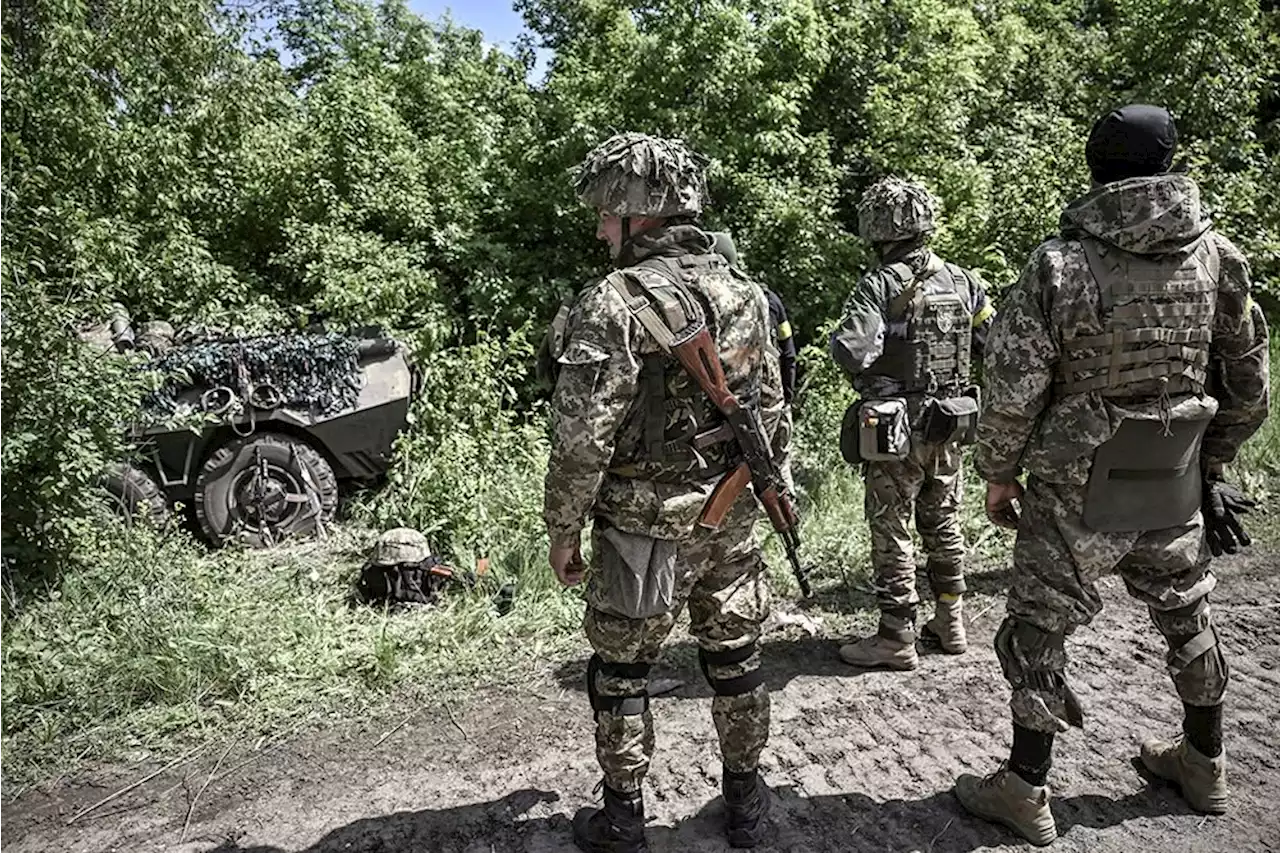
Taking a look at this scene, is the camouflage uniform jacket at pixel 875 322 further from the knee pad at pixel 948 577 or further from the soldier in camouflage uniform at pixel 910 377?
the knee pad at pixel 948 577

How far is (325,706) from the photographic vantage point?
3.88 m

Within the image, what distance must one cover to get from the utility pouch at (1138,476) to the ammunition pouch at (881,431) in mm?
1182

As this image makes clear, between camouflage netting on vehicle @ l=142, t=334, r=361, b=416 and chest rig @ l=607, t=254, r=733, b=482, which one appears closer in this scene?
chest rig @ l=607, t=254, r=733, b=482

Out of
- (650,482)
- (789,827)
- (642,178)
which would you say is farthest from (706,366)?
(789,827)

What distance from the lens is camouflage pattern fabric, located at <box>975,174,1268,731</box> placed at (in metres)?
2.67

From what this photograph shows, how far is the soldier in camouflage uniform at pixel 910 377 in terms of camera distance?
4.02 meters

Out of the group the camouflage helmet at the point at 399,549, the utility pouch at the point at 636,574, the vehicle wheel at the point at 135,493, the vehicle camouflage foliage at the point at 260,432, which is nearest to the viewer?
the utility pouch at the point at 636,574

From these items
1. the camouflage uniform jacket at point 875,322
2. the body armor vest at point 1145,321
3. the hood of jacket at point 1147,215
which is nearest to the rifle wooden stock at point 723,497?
the body armor vest at point 1145,321

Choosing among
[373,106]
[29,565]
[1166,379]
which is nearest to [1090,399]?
[1166,379]

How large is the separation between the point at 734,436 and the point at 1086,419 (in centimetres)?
99

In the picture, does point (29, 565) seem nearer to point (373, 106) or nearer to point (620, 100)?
point (373, 106)

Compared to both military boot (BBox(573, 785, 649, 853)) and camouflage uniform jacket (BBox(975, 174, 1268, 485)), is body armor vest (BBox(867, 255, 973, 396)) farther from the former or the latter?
military boot (BBox(573, 785, 649, 853))

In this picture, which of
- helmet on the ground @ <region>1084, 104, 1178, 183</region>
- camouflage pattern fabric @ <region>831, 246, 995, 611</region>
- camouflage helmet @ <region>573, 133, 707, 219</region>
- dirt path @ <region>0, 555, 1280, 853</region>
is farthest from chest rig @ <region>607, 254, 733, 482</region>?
camouflage pattern fabric @ <region>831, 246, 995, 611</region>

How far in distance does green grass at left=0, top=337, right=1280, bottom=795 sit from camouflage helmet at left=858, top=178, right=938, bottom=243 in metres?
1.88
